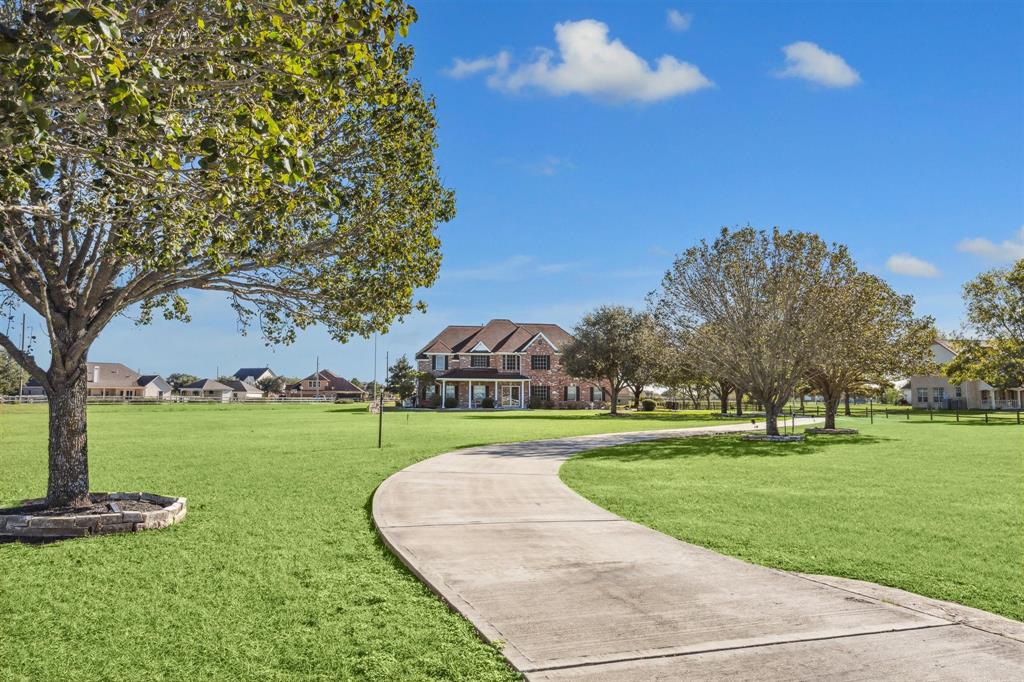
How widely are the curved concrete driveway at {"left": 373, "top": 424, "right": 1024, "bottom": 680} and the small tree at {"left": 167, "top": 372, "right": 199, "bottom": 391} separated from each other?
134 metres

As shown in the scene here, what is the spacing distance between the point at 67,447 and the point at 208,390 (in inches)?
4805

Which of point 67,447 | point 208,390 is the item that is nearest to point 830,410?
point 67,447

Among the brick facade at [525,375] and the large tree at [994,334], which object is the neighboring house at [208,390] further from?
the large tree at [994,334]

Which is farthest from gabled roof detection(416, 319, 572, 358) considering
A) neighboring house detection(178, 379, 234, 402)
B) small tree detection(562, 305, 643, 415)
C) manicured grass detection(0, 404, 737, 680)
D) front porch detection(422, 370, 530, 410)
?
neighboring house detection(178, 379, 234, 402)

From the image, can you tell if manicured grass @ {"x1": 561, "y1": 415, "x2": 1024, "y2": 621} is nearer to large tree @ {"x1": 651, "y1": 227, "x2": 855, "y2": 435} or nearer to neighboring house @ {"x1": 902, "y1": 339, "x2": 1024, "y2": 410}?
large tree @ {"x1": 651, "y1": 227, "x2": 855, "y2": 435}

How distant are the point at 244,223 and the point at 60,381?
137 inches

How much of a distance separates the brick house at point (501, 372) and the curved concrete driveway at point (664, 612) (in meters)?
58.0

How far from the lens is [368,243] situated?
Result: 37.8ft

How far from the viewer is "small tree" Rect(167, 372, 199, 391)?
428 ft

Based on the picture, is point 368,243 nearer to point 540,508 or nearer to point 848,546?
point 540,508

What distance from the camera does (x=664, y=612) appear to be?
5367 mm

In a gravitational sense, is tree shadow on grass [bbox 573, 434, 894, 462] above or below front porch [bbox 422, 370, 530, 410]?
below

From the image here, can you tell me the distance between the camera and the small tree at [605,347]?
5159 cm

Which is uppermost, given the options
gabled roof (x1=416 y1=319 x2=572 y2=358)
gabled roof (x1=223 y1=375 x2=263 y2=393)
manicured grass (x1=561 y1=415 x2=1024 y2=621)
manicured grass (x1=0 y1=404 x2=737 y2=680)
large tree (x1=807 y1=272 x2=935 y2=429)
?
gabled roof (x1=416 y1=319 x2=572 y2=358)
